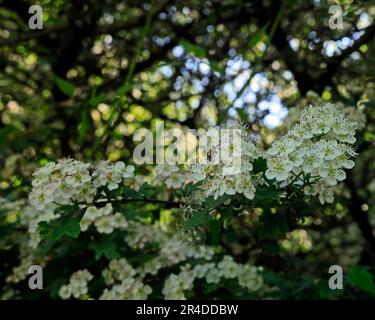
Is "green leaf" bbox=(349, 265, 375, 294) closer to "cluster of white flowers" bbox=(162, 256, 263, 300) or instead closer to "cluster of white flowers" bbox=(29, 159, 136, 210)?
"cluster of white flowers" bbox=(162, 256, 263, 300)

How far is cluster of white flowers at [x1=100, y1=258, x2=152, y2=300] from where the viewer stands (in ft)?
7.97

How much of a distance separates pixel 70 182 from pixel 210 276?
0.94 m

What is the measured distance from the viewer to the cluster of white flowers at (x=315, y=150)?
1.59 meters

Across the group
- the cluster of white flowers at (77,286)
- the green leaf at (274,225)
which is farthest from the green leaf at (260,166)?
the cluster of white flowers at (77,286)

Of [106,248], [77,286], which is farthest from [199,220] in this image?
[77,286]

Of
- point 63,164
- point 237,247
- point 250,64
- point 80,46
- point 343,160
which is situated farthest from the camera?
point 80,46

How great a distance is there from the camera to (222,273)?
101 inches

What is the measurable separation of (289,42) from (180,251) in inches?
59.3

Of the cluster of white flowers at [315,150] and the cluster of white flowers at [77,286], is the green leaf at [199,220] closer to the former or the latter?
the cluster of white flowers at [315,150]

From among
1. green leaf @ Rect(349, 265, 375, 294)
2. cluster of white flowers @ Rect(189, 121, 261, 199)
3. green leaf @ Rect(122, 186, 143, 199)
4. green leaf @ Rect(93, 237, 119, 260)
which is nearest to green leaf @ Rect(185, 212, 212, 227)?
cluster of white flowers @ Rect(189, 121, 261, 199)

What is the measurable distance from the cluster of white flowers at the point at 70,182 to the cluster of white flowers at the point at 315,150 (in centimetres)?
53

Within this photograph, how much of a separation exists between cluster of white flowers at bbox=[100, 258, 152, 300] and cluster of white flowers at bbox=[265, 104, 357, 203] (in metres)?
1.01
